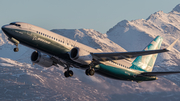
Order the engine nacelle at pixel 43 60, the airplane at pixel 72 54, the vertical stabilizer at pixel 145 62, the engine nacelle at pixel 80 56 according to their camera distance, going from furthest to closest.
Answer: the vertical stabilizer at pixel 145 62
the engine nacelle at pixel 43 60
the engine nacelle at pixel 80 56
the airplane at pixel 72 54

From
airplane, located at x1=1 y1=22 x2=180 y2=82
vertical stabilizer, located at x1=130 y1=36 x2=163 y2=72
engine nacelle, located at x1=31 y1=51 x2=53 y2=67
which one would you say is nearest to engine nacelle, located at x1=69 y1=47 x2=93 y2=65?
airplane, located at x1=1 y1=22 x2=180 y2=82

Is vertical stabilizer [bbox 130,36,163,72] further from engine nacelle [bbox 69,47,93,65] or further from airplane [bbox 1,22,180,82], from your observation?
engine nacelle [bbox 69,47,93,65]

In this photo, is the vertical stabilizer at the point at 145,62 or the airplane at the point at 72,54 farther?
the vertical stabilizer at the point at 145,62

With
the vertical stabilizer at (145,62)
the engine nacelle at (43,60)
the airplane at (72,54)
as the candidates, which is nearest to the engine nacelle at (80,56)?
the airplane at (72,54)

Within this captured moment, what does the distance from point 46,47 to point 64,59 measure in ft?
12.2

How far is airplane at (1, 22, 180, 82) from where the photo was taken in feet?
131

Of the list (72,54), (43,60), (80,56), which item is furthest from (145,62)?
(43,60)

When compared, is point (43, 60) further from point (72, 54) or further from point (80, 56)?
point (80, 56)

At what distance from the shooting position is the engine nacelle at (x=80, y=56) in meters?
41.9

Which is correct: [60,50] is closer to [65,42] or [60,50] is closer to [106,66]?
[65,42]

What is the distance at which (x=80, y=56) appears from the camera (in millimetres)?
42000

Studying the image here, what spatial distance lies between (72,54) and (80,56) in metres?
1.36

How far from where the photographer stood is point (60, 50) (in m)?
42.0

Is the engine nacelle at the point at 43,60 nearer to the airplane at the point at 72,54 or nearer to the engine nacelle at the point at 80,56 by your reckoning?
the airplane at the point at 72,54
